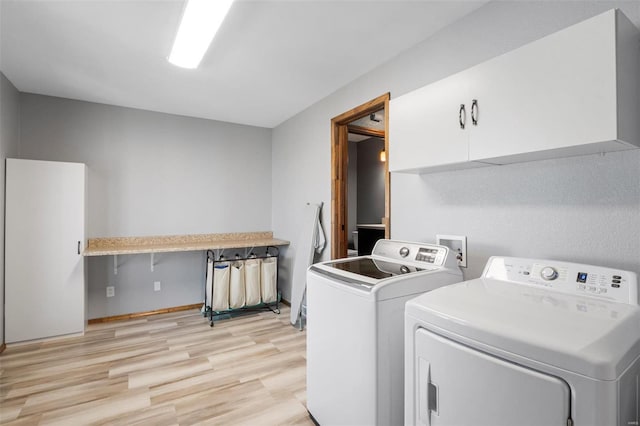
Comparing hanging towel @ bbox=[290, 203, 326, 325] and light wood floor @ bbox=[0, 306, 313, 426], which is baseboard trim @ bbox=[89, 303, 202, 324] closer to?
light wood floor @ bbox=[0, 306, 313, 426]

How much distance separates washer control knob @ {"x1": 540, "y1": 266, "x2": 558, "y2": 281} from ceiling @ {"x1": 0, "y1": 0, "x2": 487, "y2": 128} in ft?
5.07

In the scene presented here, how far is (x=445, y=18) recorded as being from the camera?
1.98 m

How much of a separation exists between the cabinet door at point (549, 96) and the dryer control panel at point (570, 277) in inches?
19.5

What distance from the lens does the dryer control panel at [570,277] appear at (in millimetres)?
1159

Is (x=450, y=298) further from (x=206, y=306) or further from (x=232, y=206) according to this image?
(x=232, y=206)

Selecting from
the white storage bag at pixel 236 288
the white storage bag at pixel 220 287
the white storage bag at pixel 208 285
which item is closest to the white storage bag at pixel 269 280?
the white storage bag at pixel 236 288

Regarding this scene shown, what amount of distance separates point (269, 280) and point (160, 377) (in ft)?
5.33

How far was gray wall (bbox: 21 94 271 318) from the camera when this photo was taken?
341cm

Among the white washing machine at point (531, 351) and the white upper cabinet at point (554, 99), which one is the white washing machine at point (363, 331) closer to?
the white washing machine at point (531, 351)

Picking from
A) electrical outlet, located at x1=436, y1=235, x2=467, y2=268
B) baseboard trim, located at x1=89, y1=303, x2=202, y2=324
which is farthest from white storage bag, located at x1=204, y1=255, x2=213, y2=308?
electrical outlet, located at x1=436, y1=235, x2=467, y2=268

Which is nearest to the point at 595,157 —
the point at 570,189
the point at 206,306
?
the point at 570,189

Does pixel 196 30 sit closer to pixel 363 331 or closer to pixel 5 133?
pixel 363 331

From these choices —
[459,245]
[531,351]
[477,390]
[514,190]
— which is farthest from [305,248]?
[531,351]

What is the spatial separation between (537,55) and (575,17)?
43 cm
